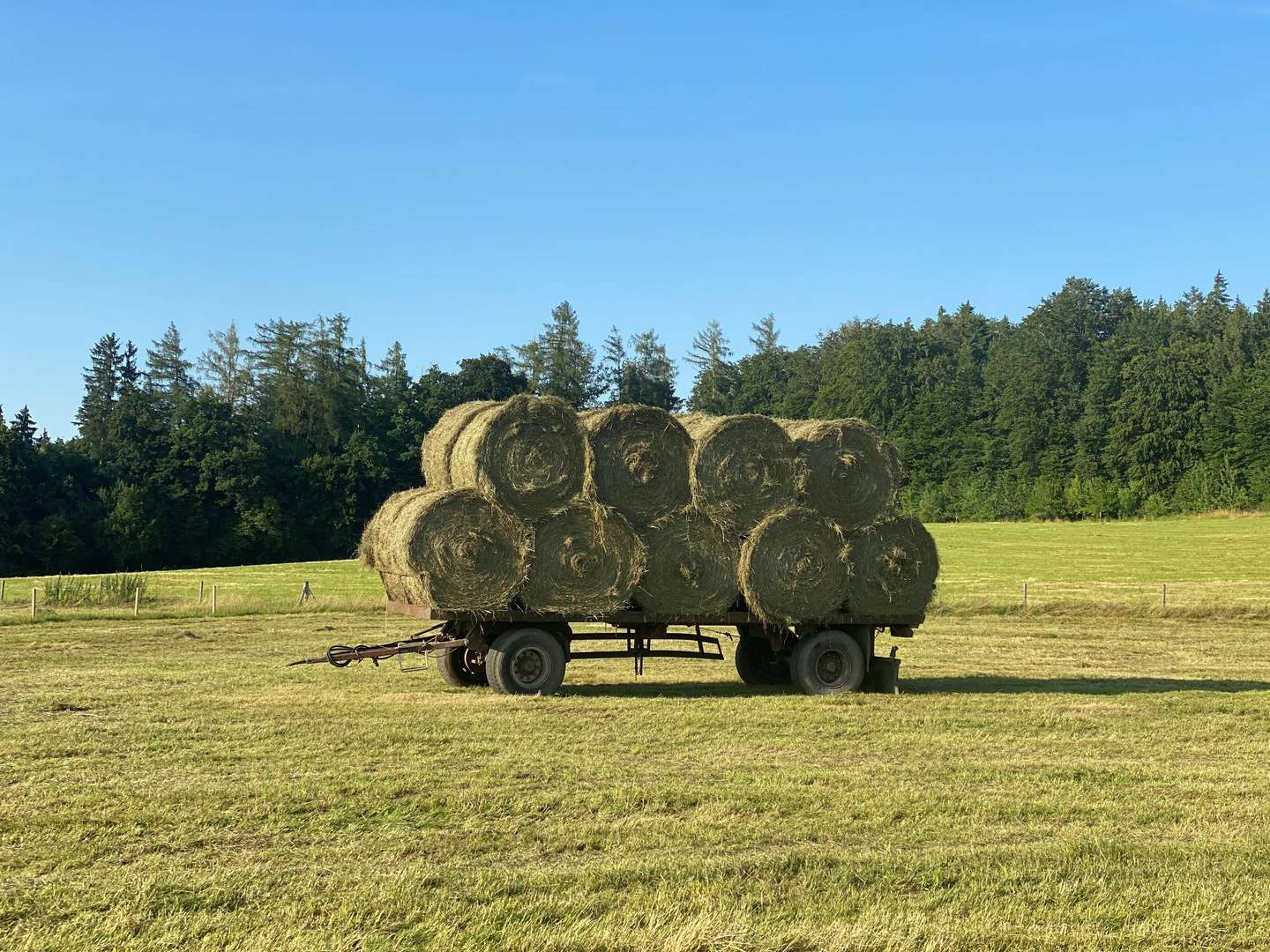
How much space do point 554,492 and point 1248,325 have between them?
122m

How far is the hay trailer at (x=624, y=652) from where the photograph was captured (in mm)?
15859

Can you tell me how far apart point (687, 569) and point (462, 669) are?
3369 millimetres

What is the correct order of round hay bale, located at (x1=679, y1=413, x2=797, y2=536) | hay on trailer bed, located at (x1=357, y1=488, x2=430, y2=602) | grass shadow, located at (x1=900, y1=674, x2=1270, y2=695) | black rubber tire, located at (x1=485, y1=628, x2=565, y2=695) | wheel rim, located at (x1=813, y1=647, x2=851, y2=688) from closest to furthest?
black rubber tire, located at (x1=485, y1=628, x2=565, y2=695)
round hay bale, located at (x1=679, y1=413, x2=797, y2=536)
hay on trailer bed, located at (x1=357, y1=488, x2=430, y2=602)
wheel rim, located at (x1=813, y1=647, x2=851, y2=688)
grass shadow, located at (x1=900, y1=674, x2=1270, y2=695)

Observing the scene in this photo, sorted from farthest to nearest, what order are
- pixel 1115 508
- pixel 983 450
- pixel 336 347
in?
1. pixel 983 450
2. pixel 336 347
3. pixel 1115 508

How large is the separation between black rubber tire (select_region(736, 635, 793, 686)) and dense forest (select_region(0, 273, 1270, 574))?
6274 centimetres

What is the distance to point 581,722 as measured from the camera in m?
13.7

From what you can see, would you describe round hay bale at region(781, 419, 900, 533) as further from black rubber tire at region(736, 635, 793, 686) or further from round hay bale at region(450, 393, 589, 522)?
round hay bale at region(450, 393, 589, 522)

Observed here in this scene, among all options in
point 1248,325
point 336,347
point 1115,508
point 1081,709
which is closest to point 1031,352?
point 1248,325

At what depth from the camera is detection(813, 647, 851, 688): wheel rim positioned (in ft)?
56.1

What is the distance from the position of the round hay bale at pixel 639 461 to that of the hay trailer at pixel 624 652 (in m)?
1.37

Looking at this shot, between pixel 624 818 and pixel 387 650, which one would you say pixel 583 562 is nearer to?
pixel 387 650

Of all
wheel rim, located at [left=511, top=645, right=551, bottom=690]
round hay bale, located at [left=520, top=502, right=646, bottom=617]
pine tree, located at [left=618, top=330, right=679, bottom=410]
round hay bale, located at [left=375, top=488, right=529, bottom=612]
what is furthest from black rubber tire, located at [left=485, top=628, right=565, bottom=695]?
pine tree, located at [left=618, top=330, right=679, bottom=410]

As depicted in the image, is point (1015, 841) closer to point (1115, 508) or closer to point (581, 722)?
point (581, 722)

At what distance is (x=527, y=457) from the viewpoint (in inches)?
612
